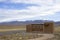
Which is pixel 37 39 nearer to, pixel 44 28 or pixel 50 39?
pixel 50 39

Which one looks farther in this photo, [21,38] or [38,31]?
[38,31]

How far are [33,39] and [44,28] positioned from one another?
36.6 feet

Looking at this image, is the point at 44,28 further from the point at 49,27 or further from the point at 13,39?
the point at 13,39

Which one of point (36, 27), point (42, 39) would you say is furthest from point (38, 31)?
point (42, 39)

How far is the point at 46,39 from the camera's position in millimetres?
30141

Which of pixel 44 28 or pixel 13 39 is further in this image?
pixel 44 28

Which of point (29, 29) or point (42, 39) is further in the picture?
point (29, 29)

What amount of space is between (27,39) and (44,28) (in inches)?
465

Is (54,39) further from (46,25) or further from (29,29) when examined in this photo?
(29,29)

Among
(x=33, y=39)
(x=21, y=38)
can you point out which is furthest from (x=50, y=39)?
(x=21, y=38)

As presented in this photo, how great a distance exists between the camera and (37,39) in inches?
1184

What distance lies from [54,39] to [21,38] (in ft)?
16.6

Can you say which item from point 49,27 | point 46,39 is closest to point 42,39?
point 46,39

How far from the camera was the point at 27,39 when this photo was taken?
29547 mm
